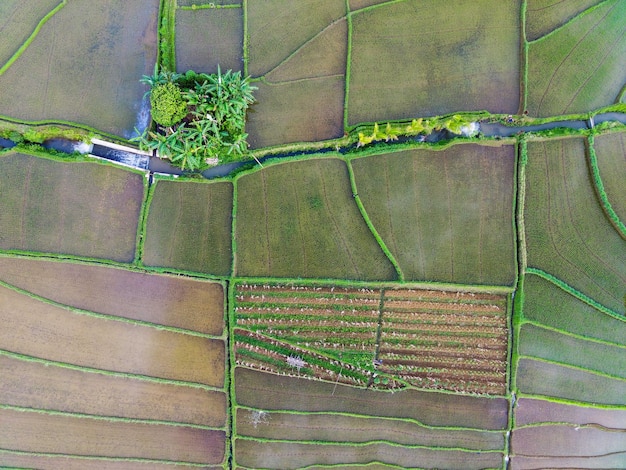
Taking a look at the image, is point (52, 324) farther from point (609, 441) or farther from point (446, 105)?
point (609, 441)

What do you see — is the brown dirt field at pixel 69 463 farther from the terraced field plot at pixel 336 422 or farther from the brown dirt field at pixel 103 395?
the terraced field plot at pixel 336 422

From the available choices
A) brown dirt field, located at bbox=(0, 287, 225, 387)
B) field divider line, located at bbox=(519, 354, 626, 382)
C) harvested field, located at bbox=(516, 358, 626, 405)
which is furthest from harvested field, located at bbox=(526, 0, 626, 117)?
brown dirt field, located at bbox=(0, 287, 225, 387)

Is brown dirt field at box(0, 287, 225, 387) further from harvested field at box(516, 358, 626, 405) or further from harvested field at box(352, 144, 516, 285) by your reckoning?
harvested field at box(516, 358, 626, 405)

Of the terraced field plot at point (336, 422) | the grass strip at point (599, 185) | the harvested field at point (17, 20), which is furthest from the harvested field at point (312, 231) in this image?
the harvested field at point (17, 20)

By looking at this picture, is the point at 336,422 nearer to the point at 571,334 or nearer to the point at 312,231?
the point at 312,231

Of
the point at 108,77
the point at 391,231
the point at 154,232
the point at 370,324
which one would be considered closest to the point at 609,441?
the point at 370,324

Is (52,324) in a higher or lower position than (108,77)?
lower
